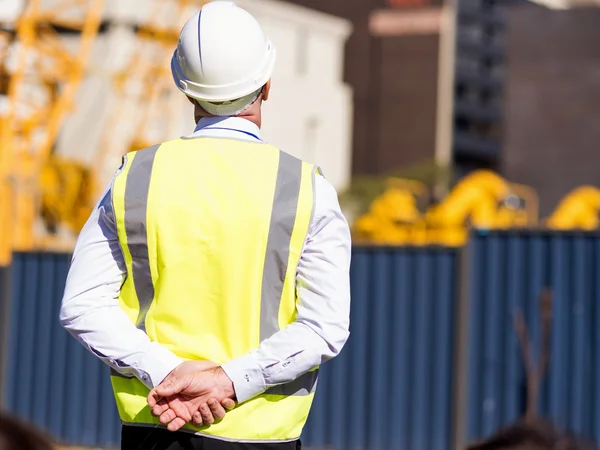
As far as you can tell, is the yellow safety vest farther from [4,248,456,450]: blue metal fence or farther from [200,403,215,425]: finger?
[4,248,456,450]: blue metal fence

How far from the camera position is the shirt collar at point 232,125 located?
2955 millimetres

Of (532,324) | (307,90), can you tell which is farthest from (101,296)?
(307,90)

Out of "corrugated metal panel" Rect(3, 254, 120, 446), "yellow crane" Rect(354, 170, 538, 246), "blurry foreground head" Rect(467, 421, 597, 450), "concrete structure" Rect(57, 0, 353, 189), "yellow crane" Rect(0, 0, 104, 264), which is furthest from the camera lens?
"concrete structure" Rect(57, 0, 353, 189)

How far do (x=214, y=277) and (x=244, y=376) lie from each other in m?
0.22

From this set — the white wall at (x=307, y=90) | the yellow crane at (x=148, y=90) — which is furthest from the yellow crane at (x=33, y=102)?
the white wall at (x=307, y=90)

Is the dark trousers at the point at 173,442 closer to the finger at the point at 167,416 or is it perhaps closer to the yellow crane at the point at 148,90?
the finger at the point at 167,416

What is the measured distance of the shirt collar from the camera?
2955 millimetres

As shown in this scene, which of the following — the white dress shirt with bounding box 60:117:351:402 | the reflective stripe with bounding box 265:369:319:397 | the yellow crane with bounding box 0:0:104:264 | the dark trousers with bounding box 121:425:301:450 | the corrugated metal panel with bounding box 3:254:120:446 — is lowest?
the corrugated metal panel with bounding box 3:254:120:446

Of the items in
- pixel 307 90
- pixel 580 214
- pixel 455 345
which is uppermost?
pixel 307 90

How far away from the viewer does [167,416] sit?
9.00 ft

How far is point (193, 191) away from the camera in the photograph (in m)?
2.81

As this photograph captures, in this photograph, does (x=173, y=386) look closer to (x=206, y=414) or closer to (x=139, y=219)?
(x=206, y=414)

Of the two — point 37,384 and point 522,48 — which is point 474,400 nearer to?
point 37,384

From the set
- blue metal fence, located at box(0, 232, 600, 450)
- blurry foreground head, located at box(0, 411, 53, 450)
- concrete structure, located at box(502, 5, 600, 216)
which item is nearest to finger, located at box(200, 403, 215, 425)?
blurry foreground head, located at box(0, 411, 53, 450)
